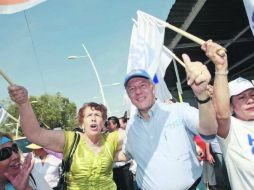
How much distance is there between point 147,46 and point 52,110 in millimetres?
73060

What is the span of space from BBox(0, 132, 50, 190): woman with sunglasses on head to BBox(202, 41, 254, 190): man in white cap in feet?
5.12

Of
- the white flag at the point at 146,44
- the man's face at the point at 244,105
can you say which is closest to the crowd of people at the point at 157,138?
the man's face at the point at 244,105

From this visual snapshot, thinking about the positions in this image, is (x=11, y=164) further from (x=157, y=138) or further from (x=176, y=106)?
(x=176, y=106)

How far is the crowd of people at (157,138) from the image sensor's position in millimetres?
2920

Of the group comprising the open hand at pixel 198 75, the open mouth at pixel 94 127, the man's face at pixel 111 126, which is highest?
the man's face at pixel 111 126

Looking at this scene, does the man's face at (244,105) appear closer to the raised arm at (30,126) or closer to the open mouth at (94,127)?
the open mouth at (94,127)

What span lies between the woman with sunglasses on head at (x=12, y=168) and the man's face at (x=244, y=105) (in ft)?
5.92

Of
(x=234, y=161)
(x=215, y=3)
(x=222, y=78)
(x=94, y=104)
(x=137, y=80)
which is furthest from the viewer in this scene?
(x=215, y=3)

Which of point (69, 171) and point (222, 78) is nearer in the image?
point (222, 78)

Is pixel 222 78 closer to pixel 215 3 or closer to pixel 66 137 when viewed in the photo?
pixel 66 137

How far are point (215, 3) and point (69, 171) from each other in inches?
307

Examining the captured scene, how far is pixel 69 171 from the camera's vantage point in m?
3.95

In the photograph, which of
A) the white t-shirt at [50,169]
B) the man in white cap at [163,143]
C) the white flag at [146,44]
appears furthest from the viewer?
the white t-shirt at [50,169]

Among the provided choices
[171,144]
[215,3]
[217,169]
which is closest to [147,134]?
[171,144]
